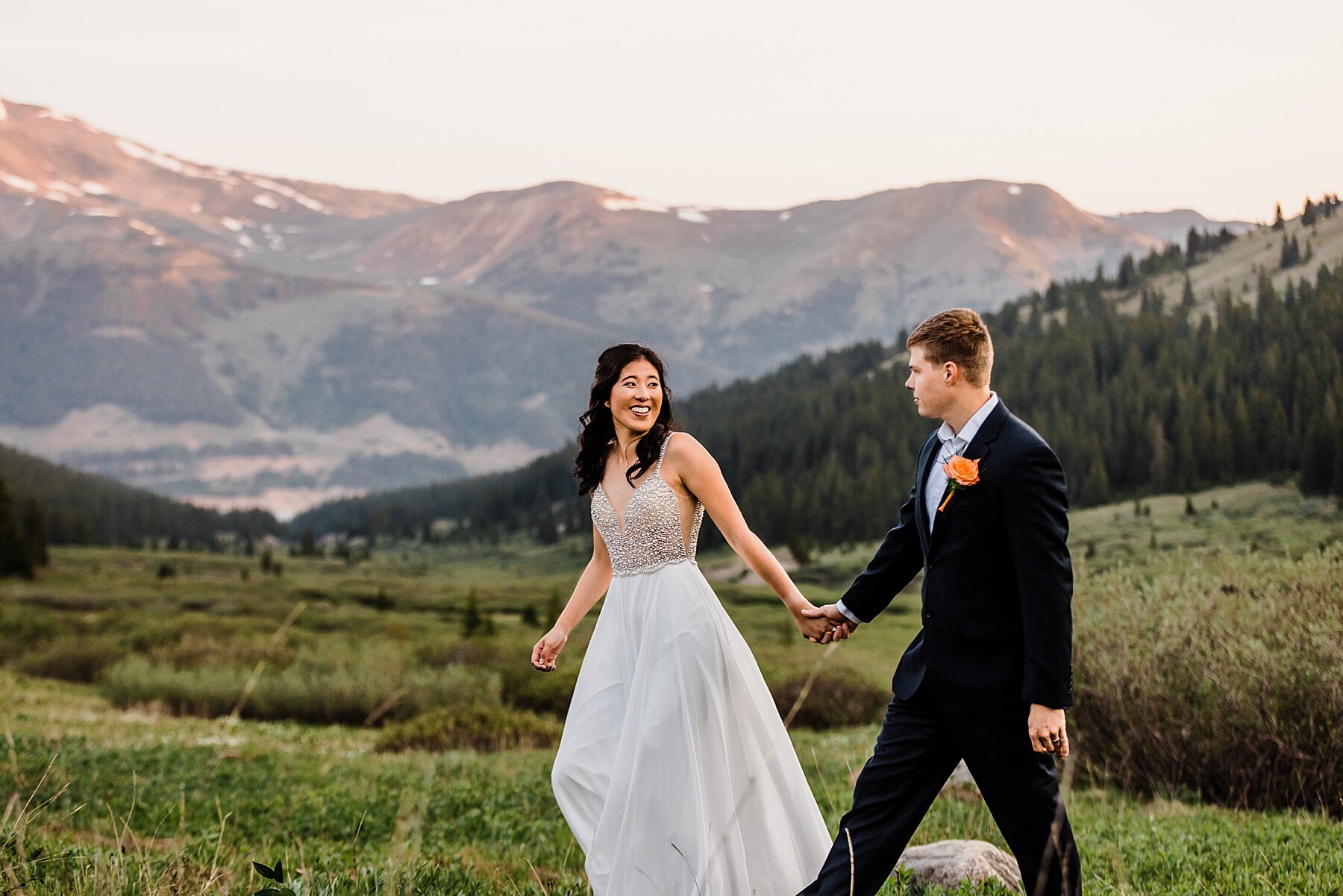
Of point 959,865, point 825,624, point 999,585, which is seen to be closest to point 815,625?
point 825,624

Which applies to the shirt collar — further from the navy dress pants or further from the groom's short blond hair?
the navy dress pants

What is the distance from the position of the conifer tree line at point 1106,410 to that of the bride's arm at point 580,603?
48.7m

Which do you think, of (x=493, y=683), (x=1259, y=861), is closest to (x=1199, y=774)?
(x=1259, y=861)

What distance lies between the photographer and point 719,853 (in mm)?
5098

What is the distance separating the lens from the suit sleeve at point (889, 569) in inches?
200

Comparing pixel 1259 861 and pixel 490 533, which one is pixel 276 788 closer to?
pixel 1259 861

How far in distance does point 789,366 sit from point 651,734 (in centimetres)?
17502

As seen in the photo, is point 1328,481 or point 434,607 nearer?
point 1328,481

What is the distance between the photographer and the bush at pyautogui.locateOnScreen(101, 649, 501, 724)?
33531mm

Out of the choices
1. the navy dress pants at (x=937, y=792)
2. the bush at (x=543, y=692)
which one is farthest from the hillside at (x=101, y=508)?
Result: the navy dress pants at (x=937, y=792)

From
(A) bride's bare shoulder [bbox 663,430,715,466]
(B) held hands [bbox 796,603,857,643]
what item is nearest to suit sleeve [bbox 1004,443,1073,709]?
(B) held hands [bbox 796,603,857,643]

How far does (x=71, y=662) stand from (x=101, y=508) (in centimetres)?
13593

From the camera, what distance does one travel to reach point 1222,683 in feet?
33.5

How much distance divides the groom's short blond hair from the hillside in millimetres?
146464
